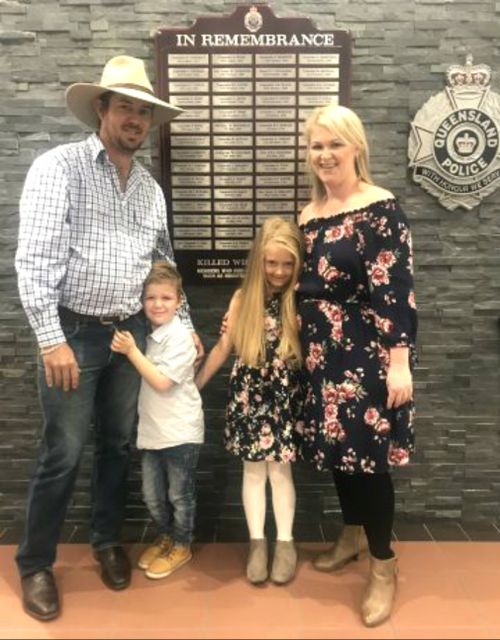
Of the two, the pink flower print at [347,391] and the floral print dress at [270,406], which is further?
the floral print dress at [270,406]

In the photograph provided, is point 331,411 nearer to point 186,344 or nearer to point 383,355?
point 383,355

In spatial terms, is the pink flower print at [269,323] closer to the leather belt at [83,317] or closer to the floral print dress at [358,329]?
the floral print dress at [358,329]

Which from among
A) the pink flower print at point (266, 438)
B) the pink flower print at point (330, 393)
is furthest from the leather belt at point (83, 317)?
the pink flower print at point (330, 393)

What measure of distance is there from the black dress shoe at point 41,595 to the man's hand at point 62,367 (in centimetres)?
68

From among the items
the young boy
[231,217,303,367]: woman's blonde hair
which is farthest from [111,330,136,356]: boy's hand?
[231,217,303,367]: woman's blonde hair

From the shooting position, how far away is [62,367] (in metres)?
1.98

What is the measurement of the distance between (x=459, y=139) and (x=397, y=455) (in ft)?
4.13

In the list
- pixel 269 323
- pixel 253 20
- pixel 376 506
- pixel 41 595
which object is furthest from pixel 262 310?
pixel 41 595

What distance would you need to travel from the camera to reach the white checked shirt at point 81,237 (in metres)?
1.93

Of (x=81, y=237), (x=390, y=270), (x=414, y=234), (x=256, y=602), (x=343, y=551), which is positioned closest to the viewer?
(x=390, y=270)

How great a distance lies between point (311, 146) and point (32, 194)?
3.00ft

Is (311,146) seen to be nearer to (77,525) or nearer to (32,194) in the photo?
(32,194)

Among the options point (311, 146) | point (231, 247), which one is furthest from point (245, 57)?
point (231, 247)

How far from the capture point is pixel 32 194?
1961mm
